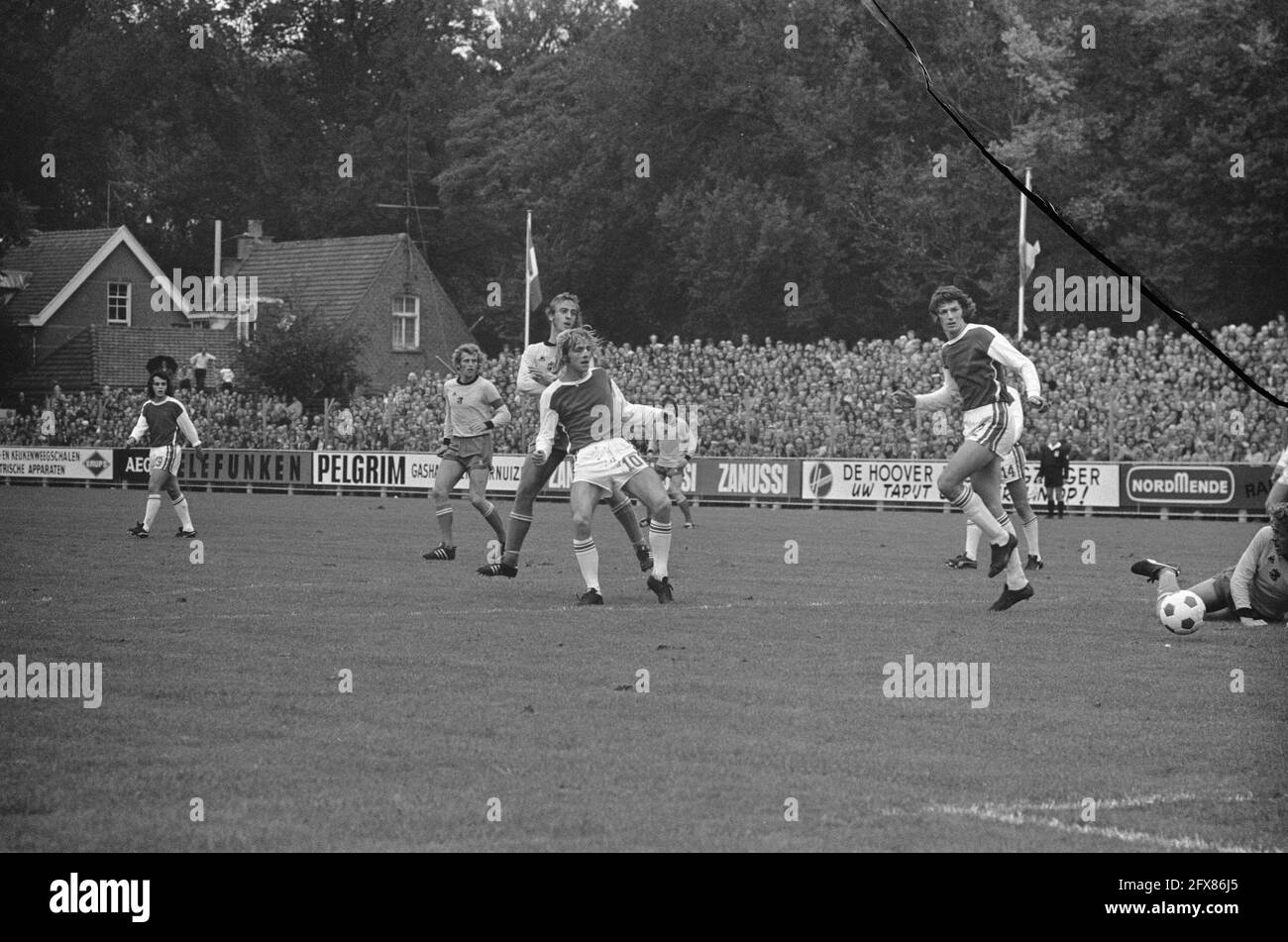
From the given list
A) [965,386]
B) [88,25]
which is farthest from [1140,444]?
[88,25]

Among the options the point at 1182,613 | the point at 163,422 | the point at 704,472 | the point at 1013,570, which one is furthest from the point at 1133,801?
the point at 704,472

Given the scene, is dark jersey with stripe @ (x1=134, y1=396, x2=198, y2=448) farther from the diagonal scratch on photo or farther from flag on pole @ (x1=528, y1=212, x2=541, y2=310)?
flag on pole @ (x1=528, y1=212, x2=541, y2=310)

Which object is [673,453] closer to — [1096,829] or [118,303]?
[1096,829]

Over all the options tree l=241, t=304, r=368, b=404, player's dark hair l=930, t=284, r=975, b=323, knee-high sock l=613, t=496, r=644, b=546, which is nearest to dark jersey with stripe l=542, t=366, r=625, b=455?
knee-high sock l=613, t=496, r=644, b=546

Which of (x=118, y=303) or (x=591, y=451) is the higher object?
(x=118, y=303)

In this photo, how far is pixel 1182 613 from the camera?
38.1ft

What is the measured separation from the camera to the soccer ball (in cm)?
1162

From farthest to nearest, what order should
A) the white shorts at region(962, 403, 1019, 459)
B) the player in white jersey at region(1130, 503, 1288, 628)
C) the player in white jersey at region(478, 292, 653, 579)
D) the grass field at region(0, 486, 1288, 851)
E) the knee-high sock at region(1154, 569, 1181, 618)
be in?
the player in white jersey at region(478, 292, 653, 579)
the white shorts at region(962, 403, 1019, 459)
the knee-high sock at region(1154, 569, 1181, 618)
the player in white jersey at region(1130, 503, 1288, 628)
the grass field at region(0, 486, 1288, 851)

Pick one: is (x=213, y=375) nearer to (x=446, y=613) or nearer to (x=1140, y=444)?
(x=1140, y=444)

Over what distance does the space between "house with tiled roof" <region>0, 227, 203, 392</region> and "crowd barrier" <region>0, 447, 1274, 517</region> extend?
3343mm

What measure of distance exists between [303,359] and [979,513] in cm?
4076

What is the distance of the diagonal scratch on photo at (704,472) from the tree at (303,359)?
0.13 metres

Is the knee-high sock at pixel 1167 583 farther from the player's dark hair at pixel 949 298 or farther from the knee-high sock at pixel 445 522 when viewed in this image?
the knee-high sock at pixel 445 522

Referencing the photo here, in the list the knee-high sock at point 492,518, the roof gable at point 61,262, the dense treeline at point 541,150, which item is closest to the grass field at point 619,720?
the knee-high sock at point 492,518
